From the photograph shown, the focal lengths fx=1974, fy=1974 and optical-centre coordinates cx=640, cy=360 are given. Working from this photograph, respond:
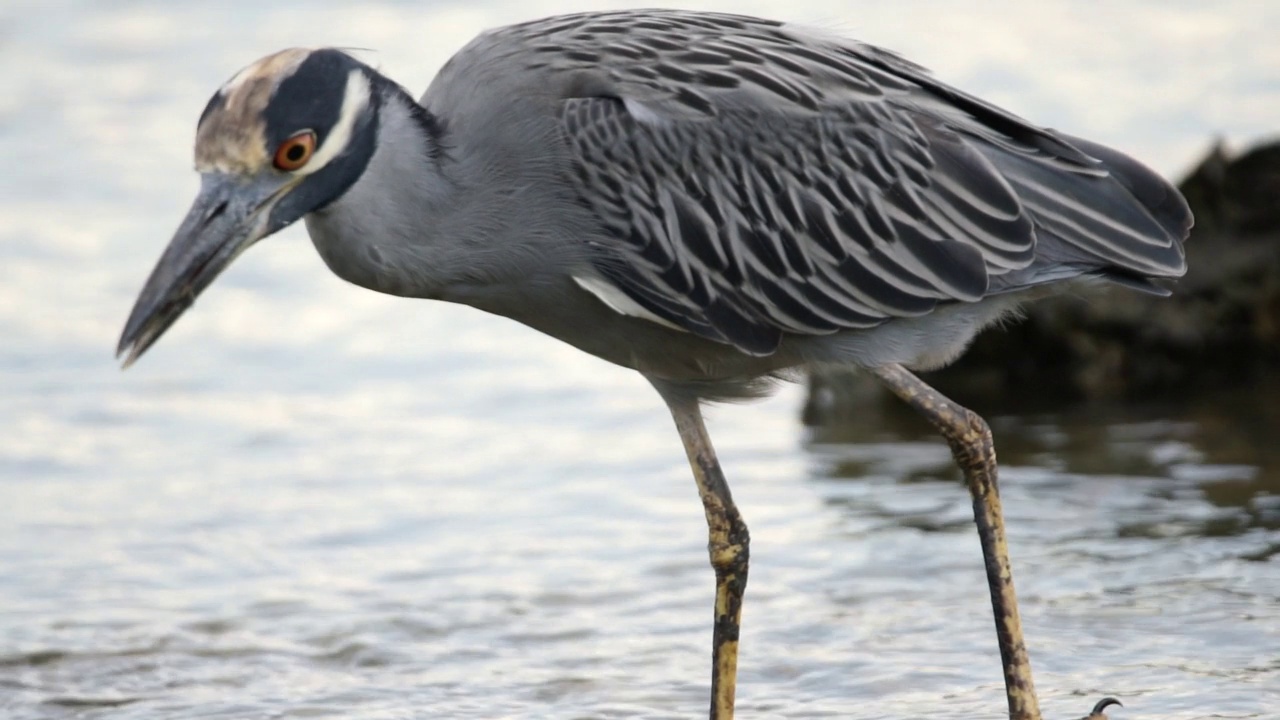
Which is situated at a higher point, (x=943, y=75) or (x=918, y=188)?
(x=943, y=75)

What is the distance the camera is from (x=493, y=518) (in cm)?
920

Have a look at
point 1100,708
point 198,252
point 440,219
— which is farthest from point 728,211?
point 1100,708

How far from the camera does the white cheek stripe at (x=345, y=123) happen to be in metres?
5.63

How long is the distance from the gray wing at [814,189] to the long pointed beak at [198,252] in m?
1.21

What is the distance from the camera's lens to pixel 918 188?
6.62m

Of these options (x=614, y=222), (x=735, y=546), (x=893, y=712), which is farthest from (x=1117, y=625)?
(x=614, y=222)

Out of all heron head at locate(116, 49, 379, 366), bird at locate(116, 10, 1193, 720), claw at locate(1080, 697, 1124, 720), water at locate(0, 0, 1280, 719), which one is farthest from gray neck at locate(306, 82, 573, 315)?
claw at locate(1080, 697, 1124, 720)

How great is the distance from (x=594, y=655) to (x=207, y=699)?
146cm

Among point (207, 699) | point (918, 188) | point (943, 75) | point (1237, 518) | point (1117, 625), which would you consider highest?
point (943, 75)

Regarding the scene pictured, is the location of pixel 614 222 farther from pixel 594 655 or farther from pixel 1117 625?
pixel 1117 625

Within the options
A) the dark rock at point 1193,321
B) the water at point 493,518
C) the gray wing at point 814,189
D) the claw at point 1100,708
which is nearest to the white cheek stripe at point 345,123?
the gray wing at point 814,189

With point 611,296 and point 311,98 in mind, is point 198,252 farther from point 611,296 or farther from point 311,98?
point 611,296

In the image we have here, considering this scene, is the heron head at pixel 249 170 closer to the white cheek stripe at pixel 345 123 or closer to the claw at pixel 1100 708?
the white cheek stripe at pixel 345 123

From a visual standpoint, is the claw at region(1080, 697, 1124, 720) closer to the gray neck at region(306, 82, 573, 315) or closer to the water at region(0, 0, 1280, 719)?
the water at region(0, 0, 1280, 719)
